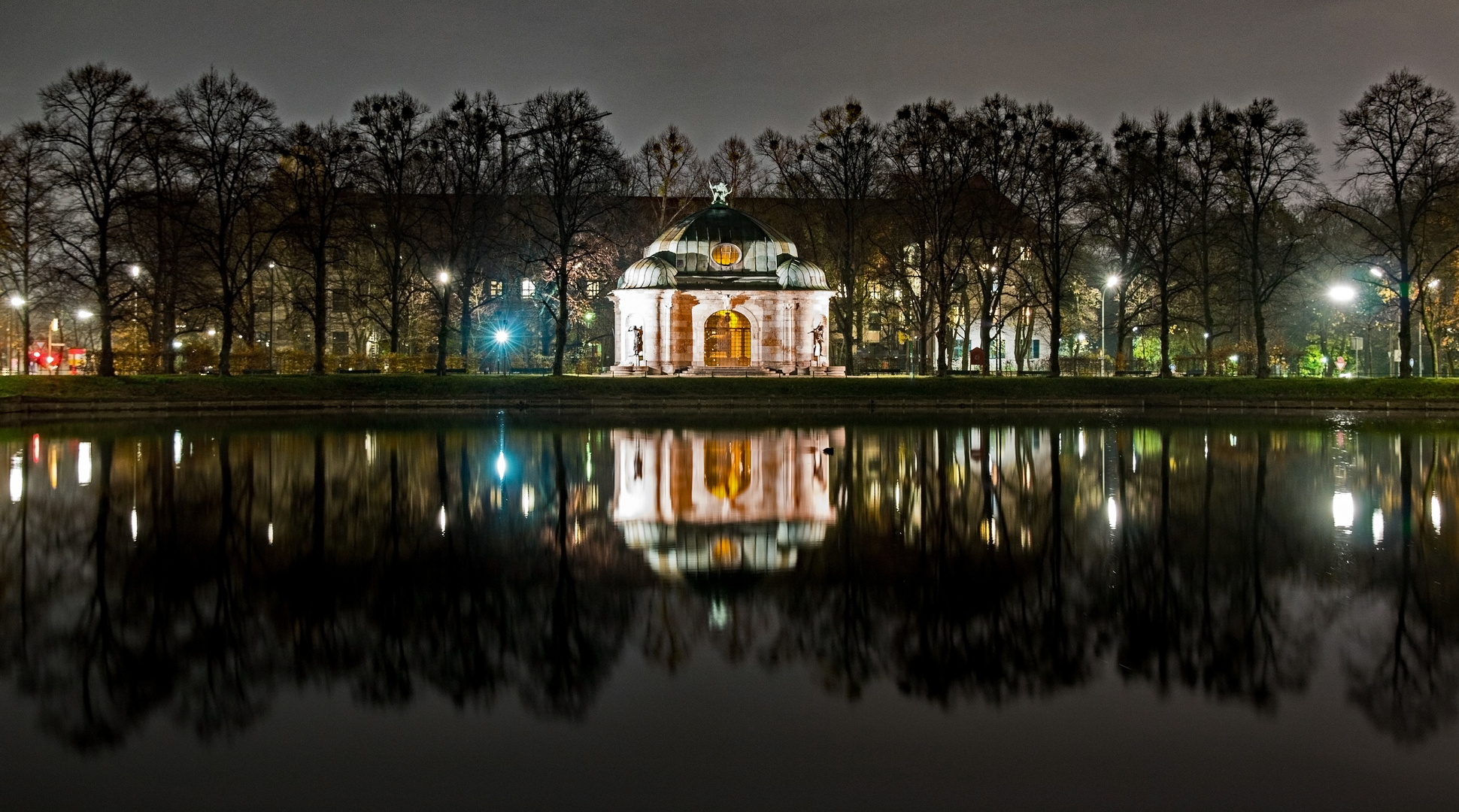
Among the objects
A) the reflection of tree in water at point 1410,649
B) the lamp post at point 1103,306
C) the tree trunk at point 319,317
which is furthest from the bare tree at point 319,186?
the reflection of tree in water at point 1410,649

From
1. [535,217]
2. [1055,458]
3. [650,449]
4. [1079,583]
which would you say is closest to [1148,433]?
[1055,458]

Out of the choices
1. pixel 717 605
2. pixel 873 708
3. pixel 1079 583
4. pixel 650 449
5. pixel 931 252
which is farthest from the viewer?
pixel 931 252

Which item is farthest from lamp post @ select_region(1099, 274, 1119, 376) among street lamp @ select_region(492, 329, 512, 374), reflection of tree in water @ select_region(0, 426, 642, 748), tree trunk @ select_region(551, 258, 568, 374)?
reflection of tree in water @ select_region(0, 426, 642, 748)

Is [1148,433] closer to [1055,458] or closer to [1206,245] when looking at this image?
[1055,458]

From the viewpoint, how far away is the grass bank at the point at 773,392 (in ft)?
169

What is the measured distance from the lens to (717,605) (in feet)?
34.5

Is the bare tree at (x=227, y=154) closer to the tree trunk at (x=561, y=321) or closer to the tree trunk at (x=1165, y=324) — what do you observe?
the tree trunk at (x=561, y=321)

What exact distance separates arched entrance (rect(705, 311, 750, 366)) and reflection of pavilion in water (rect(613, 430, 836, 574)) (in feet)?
129

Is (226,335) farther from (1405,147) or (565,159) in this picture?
(1405,147)

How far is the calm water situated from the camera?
21.8 ft

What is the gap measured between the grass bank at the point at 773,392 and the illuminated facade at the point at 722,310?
37.5 ft

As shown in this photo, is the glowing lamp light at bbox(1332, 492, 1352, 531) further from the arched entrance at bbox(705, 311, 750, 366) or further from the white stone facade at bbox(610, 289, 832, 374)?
the arched entrance at bbox(705, 311, 750, 366)

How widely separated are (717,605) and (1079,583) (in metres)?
3.43

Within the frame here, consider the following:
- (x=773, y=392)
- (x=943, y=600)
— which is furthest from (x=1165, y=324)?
(x=943, y=600)
